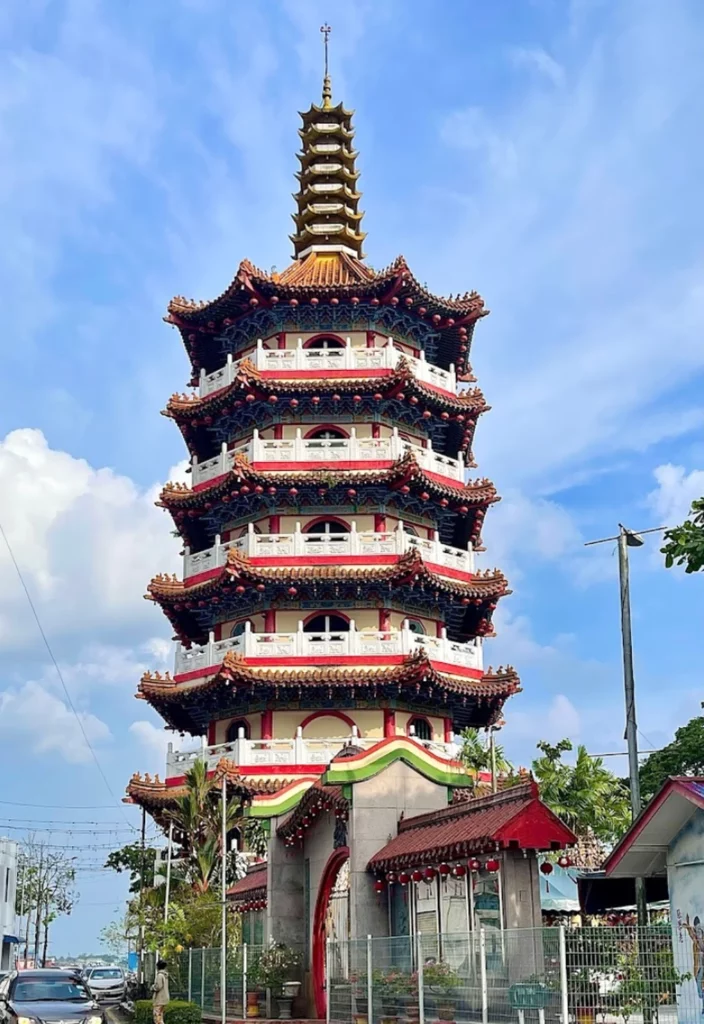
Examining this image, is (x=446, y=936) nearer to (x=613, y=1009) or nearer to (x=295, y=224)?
(x=613, y=1009)

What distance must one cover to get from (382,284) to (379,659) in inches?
471

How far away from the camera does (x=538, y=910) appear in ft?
62.3

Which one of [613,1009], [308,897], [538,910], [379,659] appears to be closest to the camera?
[613,1009]

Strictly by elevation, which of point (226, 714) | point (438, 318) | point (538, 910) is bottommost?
point (538, 910)

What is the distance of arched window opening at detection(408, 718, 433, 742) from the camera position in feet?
125

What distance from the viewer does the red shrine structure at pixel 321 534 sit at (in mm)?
37219

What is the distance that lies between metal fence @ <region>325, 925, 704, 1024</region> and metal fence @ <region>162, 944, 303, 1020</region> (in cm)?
545

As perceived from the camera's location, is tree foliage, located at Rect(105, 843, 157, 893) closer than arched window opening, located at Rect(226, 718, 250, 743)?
No

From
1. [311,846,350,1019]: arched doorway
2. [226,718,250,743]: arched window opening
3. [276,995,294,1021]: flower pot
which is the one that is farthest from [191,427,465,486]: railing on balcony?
[276,995,294,1021]: flower pot

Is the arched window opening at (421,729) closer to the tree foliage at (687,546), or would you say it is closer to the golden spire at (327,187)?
the golden spire at (327,187)

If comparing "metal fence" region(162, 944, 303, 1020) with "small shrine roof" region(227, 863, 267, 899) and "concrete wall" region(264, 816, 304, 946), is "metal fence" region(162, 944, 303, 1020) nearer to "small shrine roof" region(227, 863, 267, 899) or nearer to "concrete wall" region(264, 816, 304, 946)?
"concrete wall" region(264, 816, 304, 946)

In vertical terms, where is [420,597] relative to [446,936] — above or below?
above

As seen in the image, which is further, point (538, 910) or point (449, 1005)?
point (538, 910)

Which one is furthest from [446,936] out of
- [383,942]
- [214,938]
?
[214,938]
